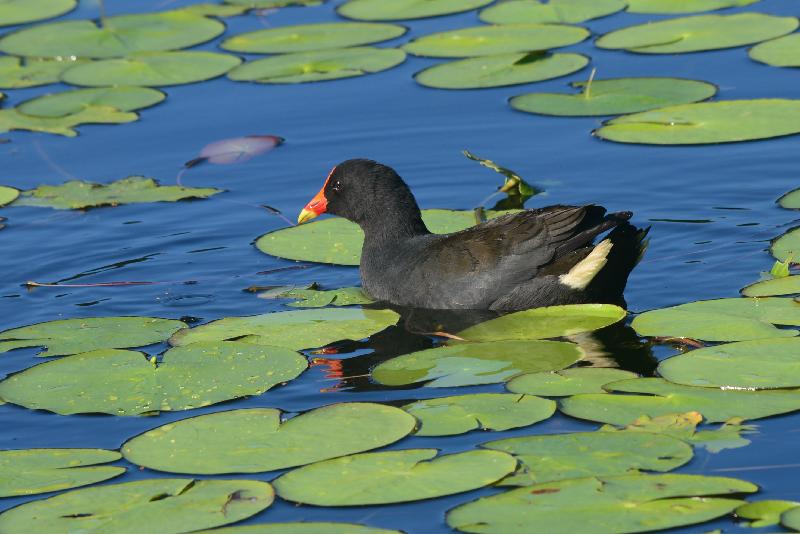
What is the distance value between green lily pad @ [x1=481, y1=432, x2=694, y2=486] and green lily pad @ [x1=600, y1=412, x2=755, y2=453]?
90mm

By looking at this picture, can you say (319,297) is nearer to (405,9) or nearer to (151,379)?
(151,379)

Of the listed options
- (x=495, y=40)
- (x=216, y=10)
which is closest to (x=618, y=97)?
(x=495, y=40)

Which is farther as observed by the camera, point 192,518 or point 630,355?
point 630,355

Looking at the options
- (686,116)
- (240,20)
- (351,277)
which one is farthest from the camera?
(240,20)

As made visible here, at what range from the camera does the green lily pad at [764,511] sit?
4434 mm

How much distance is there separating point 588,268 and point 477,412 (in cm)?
155

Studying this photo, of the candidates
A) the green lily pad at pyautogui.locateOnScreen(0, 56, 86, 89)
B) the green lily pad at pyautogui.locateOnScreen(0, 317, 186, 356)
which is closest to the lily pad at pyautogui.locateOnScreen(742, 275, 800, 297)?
the green lily pad at pyautogui.locateOnScreen(0, 317, 186, 356)

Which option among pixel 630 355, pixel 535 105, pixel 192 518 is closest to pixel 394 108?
pixel 535 105

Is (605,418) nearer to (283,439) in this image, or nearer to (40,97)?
(283,439)

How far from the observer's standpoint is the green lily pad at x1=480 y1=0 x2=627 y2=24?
36.6 ft

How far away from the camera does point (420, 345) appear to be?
6.80m

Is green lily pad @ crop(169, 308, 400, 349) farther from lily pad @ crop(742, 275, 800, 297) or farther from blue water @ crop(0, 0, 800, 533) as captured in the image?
lily pad @ crop(742, 275, 800, 297)

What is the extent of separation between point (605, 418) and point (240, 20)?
24.9ft

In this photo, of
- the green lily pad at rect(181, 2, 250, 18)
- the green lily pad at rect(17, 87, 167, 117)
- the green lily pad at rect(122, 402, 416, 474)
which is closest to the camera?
the green lily pad at rect(122, 402, 416, 474)
